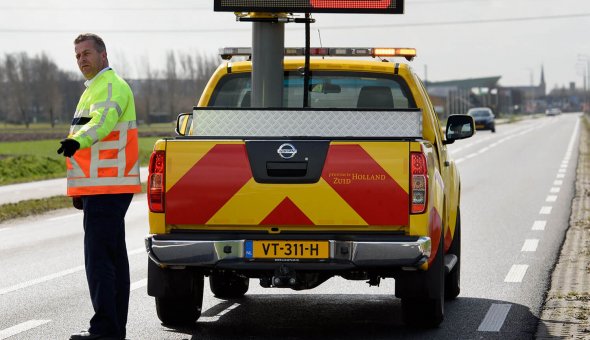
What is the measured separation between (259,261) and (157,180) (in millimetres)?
747

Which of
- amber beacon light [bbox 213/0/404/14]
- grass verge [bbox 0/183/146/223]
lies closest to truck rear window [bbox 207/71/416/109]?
amber beacon light [bbox 213/0/404/14]

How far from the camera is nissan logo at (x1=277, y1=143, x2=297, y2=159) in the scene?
738 centimetres

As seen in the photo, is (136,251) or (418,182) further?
(136,251)

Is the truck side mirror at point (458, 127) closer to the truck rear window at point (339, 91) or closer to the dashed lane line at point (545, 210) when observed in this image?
the truck rear window at point (339, 91)

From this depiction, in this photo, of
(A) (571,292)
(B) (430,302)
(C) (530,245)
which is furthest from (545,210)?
(B) (430,302)

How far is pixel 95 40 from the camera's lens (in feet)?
23.5

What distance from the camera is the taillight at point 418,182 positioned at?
23.8ft

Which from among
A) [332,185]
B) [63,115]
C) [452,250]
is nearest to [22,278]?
[452,250]

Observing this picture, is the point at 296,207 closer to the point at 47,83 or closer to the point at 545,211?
the point at 545,211

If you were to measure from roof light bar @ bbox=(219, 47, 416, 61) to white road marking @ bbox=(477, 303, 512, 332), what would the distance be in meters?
1.97

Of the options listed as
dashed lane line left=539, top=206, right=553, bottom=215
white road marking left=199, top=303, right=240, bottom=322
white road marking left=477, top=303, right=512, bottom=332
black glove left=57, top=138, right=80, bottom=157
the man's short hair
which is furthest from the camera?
dashed lane line left=539, top=206, right=553, bottom=215

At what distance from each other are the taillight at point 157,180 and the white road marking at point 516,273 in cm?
417

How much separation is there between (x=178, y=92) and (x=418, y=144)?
472 ft

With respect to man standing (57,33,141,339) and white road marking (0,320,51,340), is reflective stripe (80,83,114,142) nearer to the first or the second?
man standing (57,33,141,339)
